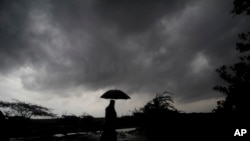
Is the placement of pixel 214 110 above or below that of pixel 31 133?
above

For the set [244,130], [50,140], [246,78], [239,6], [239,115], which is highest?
[239,6]

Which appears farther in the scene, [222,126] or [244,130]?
[222,126]

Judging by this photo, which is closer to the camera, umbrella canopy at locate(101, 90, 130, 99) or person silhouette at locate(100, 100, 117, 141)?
person silhouette at locate(100, 100, 117, 141)

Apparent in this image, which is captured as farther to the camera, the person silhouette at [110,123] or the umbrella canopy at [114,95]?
the umbrella canopy at [114,95]

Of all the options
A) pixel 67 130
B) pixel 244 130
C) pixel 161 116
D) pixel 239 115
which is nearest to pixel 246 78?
pixel 239 115

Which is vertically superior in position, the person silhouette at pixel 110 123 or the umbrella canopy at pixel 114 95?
the umbrella canopy at pixel 114 95

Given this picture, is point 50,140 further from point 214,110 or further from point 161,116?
point 214,110

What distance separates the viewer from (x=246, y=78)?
945 centimetres

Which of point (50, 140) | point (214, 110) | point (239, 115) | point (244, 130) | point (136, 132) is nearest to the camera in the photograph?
point (244, 130)

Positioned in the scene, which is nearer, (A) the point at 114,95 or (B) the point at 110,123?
(B) the point at 110,123

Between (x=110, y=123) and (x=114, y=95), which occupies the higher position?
(x=114, y=95)

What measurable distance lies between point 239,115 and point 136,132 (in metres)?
7.51

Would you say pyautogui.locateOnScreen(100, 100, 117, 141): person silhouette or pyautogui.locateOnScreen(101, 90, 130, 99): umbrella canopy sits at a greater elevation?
pyautogui.locateOnScreen(101, 90, 130, 99): umbrella canopy

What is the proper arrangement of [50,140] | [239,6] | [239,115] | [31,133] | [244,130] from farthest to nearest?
[31,133] < [50,140] < [239,6] < [239,115] < [244,130]
